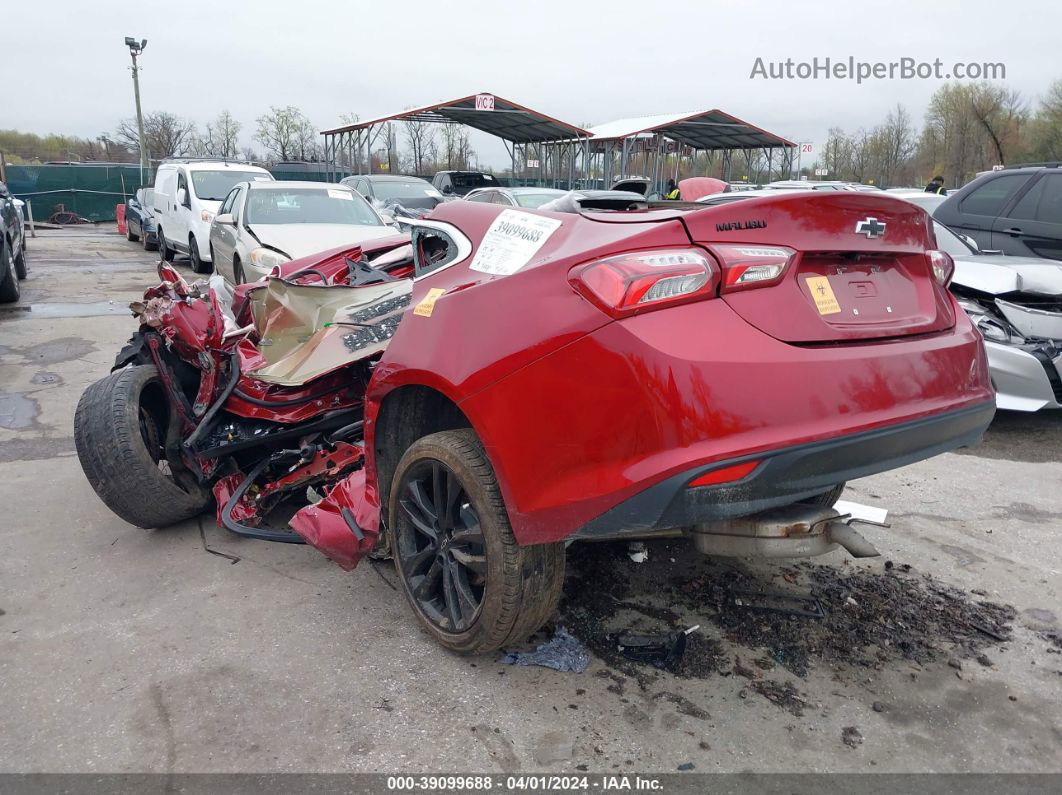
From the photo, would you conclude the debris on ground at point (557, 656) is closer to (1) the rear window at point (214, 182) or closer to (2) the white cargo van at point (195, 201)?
(2) the white cargo van at point (195, 201)

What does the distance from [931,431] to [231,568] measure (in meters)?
2.87

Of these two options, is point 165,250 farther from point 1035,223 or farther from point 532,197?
point 1035,223

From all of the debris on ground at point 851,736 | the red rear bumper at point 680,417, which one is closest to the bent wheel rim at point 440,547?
the red rear bumper at point 680,417

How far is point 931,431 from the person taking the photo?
2.31 meters

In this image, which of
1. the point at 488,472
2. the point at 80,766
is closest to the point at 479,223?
the point at 488,472

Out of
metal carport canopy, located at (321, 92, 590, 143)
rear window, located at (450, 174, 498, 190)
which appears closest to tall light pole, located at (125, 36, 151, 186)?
metal carport canopy, located at (321, 92, 590, 143)

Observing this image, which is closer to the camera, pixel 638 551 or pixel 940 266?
pixel 940 266

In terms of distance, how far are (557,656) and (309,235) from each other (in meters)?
7.56

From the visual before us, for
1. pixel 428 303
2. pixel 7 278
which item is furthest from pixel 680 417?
pixel 7 278

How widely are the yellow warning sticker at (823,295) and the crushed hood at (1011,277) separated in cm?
455

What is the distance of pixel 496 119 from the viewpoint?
105ft

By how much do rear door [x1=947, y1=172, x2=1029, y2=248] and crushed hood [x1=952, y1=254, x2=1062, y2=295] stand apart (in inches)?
74.3

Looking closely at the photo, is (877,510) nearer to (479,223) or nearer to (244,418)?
(479,223)

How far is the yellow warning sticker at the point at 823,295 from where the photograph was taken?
224 cm
